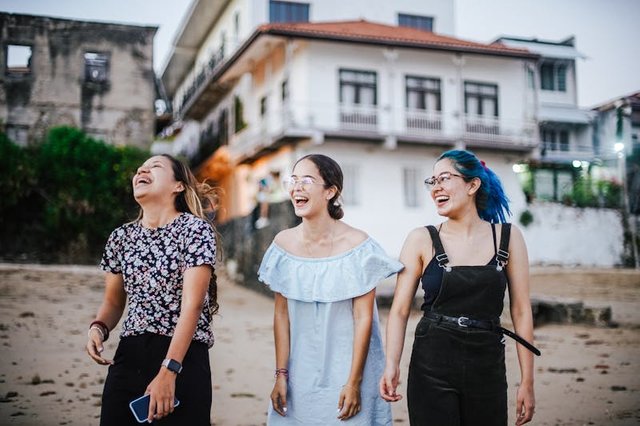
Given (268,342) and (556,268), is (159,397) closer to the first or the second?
(268,342)

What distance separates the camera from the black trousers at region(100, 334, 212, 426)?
9.09 ft

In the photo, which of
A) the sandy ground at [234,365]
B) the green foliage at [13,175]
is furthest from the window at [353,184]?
the green foliage at [13,175]

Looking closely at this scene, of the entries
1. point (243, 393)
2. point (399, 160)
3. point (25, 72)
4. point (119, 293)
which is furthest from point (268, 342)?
point (25, 72)

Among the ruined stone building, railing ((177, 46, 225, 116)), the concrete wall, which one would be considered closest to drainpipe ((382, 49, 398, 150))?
the concrete wall

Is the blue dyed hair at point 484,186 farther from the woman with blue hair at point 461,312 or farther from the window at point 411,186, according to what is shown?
the window at point 411,186

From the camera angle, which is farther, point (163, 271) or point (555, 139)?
point (555, 139)

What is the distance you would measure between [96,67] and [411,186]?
1283 cm

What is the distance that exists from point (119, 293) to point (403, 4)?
27.9 metres

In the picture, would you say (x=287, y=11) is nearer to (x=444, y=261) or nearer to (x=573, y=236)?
(x=573, y=236)

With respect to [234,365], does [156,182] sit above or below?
above

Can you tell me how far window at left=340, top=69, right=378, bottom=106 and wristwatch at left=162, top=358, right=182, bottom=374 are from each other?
21886 mm

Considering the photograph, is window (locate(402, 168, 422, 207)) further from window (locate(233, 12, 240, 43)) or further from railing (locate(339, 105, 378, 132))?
window (locate(233, 12, 240, 43))

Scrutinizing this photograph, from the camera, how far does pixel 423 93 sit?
82.7ft

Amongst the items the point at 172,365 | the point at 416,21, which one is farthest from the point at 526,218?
the point at 172,365
